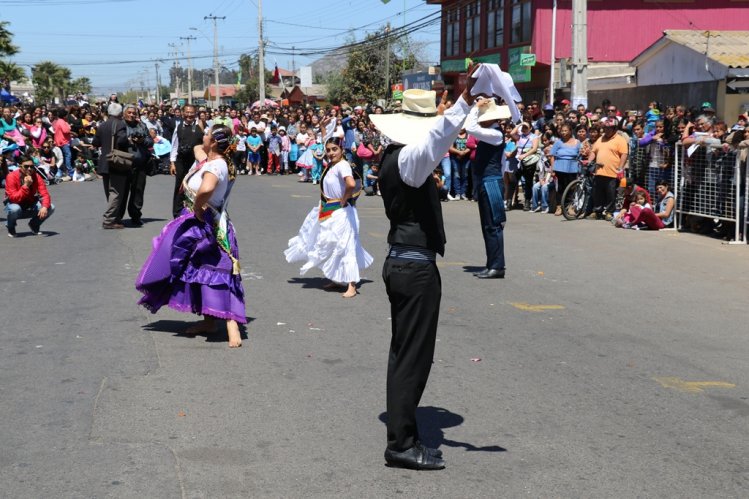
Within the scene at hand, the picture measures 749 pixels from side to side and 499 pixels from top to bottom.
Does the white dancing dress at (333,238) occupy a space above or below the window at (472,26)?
below

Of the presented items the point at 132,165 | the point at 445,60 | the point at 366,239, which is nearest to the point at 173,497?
the point at 366,239

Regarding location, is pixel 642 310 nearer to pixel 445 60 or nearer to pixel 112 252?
pixel 112 252

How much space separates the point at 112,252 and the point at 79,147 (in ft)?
53.0

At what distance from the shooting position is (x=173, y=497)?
4.51 meters

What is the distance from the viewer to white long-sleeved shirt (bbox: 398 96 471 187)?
14.7 ft

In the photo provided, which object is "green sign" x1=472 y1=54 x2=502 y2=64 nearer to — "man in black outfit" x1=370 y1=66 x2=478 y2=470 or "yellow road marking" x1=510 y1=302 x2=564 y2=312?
"yellow road marking" x1=510 y1=302 x2=564 y2=312

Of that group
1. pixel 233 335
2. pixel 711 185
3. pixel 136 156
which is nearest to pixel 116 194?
pixel 136 156

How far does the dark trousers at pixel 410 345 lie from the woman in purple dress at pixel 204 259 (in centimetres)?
283

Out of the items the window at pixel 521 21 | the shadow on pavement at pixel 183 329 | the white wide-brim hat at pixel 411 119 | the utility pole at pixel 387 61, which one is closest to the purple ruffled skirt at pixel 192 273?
the shadow on pavement at pixel 183 329

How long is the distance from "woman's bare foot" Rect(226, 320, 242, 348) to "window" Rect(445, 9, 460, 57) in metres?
43.8

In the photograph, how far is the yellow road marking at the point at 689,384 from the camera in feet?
21.5

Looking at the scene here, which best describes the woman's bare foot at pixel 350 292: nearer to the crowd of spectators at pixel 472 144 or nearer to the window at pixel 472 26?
the crowd of spectators at pixel 472 144

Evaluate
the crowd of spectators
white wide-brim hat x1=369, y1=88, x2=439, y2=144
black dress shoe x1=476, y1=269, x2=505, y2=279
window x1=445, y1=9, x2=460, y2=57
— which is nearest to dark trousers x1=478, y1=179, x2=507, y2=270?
black dress shoe x1=476, y1=269, x2=505, y2=279

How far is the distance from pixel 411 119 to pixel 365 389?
2117 millimetres
